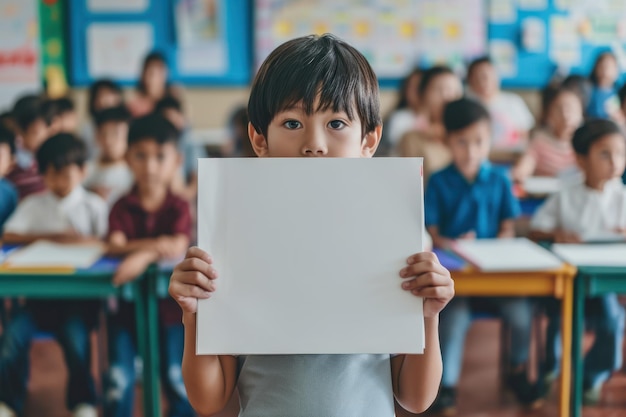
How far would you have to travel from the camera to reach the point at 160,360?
2.41 meters

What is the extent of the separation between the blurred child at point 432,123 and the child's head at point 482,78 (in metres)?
0.52

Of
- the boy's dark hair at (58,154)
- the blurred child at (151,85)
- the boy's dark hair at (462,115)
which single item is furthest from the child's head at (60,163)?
the blurred child at (151,85)

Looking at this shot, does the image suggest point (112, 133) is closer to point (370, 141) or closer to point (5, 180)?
point (5, 180)

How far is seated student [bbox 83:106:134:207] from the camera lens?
3.73 metres

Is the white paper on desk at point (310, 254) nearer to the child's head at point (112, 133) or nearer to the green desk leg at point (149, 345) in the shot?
the green desk leg at point (149, 345)

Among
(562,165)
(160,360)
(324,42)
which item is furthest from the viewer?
(562,165)

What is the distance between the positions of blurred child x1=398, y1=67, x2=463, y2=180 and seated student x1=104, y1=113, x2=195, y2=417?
5.14 ft

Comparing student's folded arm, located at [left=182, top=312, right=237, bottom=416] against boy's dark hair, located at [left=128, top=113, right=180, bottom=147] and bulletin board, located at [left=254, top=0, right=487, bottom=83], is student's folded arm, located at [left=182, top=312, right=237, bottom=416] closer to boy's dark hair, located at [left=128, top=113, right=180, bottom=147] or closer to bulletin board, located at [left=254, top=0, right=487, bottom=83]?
boy's dark hair, located at [left=128, top=113, right=180, bottom=147]

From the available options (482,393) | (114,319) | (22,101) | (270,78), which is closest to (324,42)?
(270,78)

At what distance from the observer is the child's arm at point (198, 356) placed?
2.90 ft

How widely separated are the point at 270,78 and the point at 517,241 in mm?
1699

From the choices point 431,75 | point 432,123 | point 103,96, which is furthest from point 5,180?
point 431,75

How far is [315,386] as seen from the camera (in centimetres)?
100

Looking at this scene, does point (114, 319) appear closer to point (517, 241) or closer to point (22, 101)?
point (517, 241)
